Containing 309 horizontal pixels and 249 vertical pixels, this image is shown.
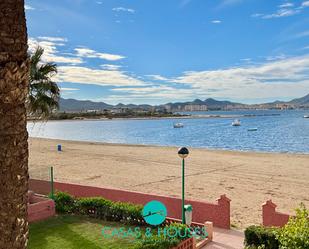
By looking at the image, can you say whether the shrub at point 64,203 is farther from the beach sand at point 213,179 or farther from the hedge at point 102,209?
the beach sand at point 213,179

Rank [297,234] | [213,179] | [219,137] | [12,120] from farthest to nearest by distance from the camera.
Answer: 1. [219,137]
2. [213,179]
3. [297,234]
4. [12,120]

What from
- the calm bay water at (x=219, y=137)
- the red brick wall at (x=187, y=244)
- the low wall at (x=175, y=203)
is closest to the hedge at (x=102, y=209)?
the red brick wall at (x=187, y=244)

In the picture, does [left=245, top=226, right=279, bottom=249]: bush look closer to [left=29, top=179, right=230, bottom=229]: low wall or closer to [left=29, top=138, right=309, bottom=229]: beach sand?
Answer: [left=29, top=179, right=230, bottom=229]: low wall

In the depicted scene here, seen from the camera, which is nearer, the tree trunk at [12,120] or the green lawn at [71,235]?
the tree trunk at [12,120]

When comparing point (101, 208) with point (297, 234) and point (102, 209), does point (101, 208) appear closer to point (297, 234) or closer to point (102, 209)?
point (102, 209)

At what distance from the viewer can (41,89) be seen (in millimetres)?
14211

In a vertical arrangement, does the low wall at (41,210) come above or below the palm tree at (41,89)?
below

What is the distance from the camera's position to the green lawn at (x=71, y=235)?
9578mm

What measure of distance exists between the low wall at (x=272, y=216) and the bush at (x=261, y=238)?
7.82 feet

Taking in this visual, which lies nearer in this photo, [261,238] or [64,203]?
[261,238]

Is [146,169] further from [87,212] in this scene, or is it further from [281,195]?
[87,212]

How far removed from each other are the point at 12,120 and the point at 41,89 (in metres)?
11.3

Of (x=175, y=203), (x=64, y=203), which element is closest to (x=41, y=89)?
(x=64, y=203)

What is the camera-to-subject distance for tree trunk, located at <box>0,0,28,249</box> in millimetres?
3385
